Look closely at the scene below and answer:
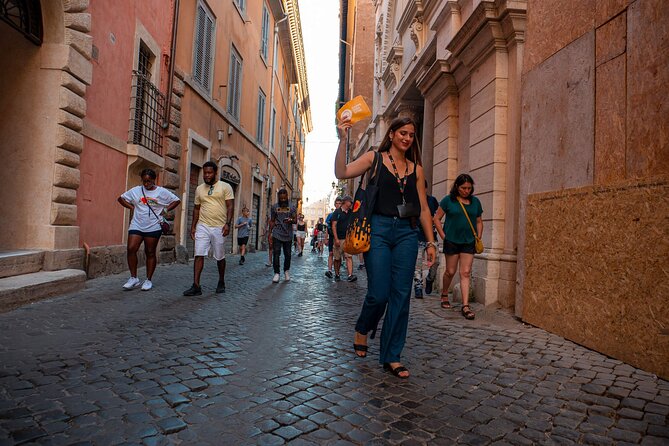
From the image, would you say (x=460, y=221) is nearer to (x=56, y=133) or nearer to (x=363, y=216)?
(x=363, y=216)

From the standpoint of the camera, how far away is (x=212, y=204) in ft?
21.9

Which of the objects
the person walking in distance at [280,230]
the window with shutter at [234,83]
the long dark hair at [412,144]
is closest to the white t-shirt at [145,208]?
the person walking in distance at [280,230]

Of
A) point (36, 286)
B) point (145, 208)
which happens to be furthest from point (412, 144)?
point (145, 208)

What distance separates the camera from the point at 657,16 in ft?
11.7

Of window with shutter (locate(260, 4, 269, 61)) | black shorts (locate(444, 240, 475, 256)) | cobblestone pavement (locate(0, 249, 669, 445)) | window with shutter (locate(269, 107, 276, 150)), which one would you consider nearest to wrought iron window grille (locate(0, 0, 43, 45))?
cobblestone pavement (locate(0, 249, 669, 445))

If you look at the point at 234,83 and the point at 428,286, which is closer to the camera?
the point at 428,286

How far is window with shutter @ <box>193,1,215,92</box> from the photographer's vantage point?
40.4 feet

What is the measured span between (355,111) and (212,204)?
13.3ft

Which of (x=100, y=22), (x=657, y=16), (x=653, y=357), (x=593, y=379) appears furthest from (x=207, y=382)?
(x=100, y=22)

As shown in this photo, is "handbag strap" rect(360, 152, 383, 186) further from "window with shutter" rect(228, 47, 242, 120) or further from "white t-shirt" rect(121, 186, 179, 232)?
"window with shutter" rect(228, 47, 242, 120)

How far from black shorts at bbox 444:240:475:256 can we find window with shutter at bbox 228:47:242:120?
38.2 feet

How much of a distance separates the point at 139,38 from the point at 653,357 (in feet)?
30.6

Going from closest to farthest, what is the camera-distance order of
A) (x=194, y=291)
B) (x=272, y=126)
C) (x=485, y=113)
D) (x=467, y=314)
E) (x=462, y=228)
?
(x=467, y=314)
(x=462, y=228)
(x=194, y=291)
(x=485, y=113)
(x=272, y=126)

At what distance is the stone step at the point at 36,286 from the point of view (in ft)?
15.4
